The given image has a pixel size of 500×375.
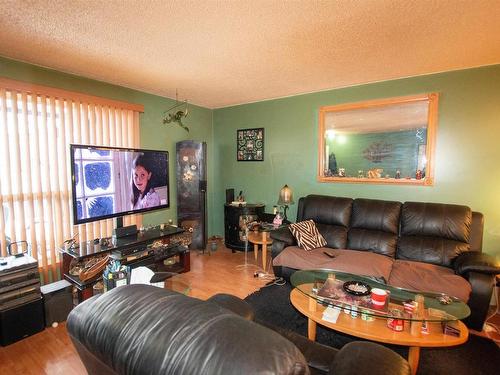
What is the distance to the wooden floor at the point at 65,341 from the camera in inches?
73.5

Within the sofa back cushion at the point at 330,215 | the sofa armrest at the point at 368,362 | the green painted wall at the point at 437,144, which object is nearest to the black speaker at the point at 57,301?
the sofa armrest at the point at 368,362

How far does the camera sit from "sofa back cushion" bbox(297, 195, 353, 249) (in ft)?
10.6

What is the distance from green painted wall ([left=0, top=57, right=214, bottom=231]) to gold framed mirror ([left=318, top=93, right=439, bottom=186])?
208 centimetres

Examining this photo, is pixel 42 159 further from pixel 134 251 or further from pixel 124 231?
pixel 134 251

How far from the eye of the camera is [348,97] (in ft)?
11.7

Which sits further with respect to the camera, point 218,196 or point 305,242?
point 218,196

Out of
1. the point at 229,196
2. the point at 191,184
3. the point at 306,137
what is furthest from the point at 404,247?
the point at 191,184

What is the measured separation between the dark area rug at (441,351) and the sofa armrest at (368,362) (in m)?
1.16

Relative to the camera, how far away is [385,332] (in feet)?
5.60

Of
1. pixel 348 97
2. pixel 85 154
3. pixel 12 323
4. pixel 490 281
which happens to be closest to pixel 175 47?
pixel 85 154

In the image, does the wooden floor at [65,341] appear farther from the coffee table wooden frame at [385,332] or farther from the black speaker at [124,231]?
the coffee table wooden frame at [385,332]

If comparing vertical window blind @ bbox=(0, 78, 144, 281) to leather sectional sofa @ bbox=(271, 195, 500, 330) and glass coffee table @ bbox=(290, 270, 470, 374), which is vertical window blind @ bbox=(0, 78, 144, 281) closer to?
leather sectional sofa @ bbox=(271, 195, 500, 330)

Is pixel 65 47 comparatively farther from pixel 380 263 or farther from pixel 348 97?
pixel 380 263

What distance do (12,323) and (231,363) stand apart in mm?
2539
